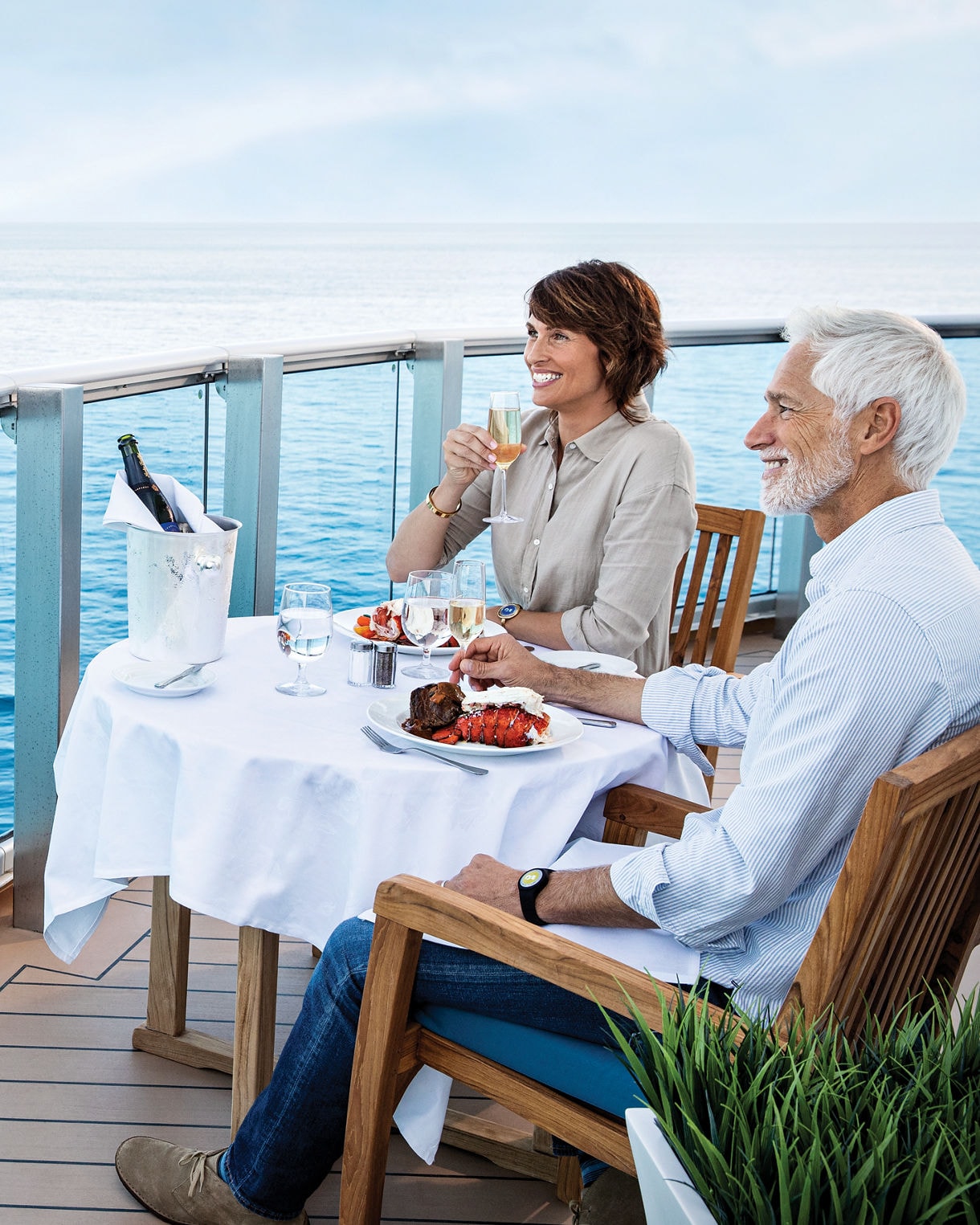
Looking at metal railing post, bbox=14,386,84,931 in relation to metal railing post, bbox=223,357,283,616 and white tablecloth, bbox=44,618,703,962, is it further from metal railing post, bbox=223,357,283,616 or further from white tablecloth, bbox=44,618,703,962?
white tablecloth, bbox=44,618,703,962

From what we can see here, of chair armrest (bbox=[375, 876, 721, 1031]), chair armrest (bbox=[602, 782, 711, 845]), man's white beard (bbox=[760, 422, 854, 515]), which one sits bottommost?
chair armrest (bbox=[602, 782, 711, 845])

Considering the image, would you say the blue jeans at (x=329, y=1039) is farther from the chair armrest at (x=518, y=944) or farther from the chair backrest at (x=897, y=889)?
the chair backrest at (x=897, y=889)

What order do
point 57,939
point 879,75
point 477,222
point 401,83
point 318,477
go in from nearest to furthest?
point 57,939, point 318,477, point 879,75, point 401,83, point 477,222

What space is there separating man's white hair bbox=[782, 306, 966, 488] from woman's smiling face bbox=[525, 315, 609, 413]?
43.1 inches

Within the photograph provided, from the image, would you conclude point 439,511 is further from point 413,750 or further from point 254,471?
point 413,750

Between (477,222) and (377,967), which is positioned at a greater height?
(477,222)

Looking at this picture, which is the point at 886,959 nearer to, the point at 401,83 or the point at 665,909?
the point at 665,909

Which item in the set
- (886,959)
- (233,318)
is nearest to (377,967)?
(886,959)

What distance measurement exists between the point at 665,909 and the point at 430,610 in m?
0.74

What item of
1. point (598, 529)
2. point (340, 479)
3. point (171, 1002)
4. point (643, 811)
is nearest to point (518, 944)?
point (643, 811)

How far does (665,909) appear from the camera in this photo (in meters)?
1.59

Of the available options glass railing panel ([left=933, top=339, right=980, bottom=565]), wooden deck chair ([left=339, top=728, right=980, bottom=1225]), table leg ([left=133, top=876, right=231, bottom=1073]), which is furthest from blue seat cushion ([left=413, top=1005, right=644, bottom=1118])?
glass railing panel ([left=933, top=339, right=980, bottom=565])

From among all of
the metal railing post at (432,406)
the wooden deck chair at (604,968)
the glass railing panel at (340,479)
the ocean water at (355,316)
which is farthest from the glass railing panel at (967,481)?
the wooden deck chair at (604,968)

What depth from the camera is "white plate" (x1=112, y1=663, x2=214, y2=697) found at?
1.96 m
